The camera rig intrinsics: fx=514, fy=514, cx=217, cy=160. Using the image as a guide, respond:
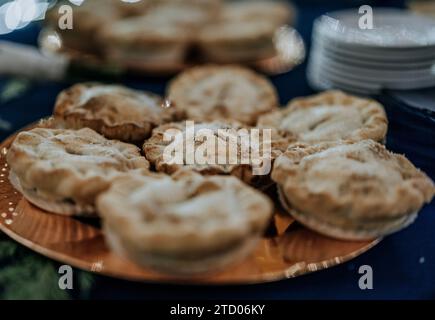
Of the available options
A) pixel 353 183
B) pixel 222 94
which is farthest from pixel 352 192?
pixel 222 94

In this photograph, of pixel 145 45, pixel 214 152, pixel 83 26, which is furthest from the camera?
pixel 83 26

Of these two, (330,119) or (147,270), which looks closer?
(147,270)

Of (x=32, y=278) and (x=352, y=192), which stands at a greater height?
(x=352, y=192)

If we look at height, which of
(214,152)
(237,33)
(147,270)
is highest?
(237,33)

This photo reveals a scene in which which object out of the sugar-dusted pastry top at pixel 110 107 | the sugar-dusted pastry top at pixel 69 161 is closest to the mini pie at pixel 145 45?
the sugar-dusted pastry top at pixel 110 107

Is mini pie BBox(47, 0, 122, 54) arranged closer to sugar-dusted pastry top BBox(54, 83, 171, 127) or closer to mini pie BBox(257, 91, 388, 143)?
sugar-dusted pastry top BBox(54, 83, 171, 127)

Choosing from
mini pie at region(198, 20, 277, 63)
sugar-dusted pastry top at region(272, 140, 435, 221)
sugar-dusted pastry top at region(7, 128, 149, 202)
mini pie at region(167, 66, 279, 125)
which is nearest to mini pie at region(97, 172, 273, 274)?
sugar-dusted pastry top at region(7, 128, 149, 202)

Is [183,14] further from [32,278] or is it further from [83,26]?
[32,278]

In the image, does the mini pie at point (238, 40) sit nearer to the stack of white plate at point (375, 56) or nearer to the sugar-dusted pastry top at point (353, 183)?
the stack of white plate at point (375, 56)
